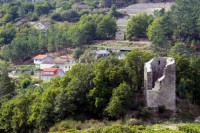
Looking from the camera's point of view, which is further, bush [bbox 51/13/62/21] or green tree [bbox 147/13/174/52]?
bush [bbox 51/13/62/21]

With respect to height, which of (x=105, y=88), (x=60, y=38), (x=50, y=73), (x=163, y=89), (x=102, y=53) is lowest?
(x=50, y=73)

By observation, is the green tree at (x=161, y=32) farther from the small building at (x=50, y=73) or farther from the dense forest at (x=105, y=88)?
the small building at (x=50, y=73)

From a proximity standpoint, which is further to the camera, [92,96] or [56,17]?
[56,17]

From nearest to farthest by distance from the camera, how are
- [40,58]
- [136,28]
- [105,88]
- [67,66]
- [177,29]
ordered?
1. [105,88]
2. [67,66]
3. [177,29]
4. [40,58]
5. [136,28]

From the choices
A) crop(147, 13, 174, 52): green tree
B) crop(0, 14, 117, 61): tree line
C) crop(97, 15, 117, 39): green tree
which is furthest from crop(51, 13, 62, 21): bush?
crop(147, 13, 174, 52): green tree

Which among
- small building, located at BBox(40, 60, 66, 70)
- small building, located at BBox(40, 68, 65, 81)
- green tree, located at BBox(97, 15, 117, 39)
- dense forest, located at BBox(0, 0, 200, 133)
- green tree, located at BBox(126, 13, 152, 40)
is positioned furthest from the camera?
green tree, located at BBox(97, 15, 117, 39)

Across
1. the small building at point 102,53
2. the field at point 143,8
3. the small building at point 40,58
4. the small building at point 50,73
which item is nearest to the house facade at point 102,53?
the small building at point 102,53

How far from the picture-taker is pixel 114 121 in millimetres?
24734

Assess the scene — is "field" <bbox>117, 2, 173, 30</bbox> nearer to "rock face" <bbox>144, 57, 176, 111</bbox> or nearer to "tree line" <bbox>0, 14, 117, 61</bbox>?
"tree line" <bbox>0, 14, 117, 61</bbox>

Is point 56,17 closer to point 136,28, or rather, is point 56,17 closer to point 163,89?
point 136,28

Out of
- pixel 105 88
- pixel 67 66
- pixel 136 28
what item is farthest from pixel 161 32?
pixel 105 88

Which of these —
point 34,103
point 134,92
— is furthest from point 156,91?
point 34,103

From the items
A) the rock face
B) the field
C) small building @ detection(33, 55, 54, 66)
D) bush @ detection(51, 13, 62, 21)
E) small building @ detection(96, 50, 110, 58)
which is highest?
the rock face

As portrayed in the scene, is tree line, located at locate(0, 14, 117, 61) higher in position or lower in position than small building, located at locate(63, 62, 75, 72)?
higher
